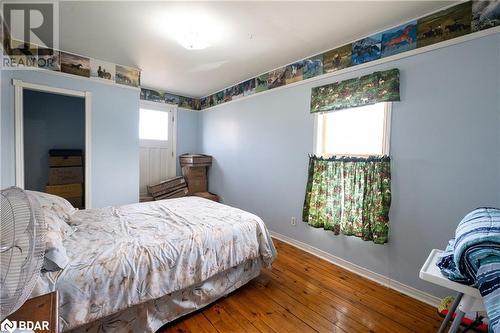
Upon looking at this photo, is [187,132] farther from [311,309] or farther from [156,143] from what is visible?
[311,309]

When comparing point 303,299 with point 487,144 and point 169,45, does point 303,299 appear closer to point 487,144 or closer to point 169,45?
point 487,144

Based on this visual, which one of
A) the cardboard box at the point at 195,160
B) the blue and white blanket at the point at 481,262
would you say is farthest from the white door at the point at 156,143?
the blue and white blanket at the point at 481,262

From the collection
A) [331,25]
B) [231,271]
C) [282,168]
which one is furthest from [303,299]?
[331,25]

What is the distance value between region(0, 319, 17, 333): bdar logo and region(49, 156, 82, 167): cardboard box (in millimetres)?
3794

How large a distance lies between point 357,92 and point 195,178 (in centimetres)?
322

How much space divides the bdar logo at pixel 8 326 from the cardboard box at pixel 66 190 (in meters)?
3.63

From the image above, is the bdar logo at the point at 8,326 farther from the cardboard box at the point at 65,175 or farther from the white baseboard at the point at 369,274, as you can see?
the cardboard box at the point at 65,175

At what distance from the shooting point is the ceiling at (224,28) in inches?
71.1

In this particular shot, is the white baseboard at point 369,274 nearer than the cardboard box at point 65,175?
Yes

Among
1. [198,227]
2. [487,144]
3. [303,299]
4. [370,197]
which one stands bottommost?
[303,299]

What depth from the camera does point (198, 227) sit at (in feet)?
5.82

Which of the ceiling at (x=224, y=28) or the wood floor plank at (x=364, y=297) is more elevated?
the ceiling at (x=224, y=28)

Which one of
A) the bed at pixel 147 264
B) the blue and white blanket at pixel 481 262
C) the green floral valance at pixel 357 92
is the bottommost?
the bed at pixel 147 264

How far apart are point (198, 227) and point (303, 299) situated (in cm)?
111
